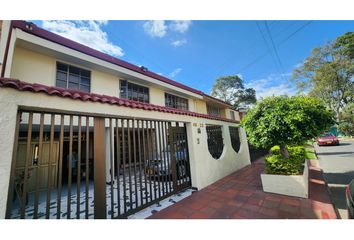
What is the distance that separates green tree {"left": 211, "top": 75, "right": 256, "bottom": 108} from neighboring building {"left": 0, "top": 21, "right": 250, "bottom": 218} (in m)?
22.7

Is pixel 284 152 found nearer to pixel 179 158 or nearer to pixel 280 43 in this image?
pixel 179 158

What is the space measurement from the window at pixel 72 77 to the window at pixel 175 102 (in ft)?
18.2

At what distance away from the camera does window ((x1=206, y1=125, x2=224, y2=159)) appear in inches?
277

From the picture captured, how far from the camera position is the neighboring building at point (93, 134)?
257 cm

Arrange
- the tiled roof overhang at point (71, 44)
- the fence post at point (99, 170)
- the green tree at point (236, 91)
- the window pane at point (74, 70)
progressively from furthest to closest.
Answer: the green tree at point (236, 91)
the window pane at point (74, 70)
the tiled roof overhang at point (71, 44)
the fence post at point (99, 170)

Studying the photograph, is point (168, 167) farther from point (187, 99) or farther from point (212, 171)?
point (187, 99)

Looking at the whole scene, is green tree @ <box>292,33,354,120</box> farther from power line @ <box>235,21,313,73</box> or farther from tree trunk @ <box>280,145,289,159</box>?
tree trunk @ <box>280,145,289,159</box>

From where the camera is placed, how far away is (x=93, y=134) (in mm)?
3676

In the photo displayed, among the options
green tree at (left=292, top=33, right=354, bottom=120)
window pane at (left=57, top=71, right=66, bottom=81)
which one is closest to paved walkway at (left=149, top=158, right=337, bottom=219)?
window pane at (left=57, top=71, right=66, bottom=81)

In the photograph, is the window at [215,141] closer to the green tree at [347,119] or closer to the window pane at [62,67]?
the window pane at [62,67]

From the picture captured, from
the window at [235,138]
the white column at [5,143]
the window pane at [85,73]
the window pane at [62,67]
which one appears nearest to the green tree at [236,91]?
the window at [235,138]

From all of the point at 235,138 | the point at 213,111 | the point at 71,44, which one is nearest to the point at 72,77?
the point at 71,44
